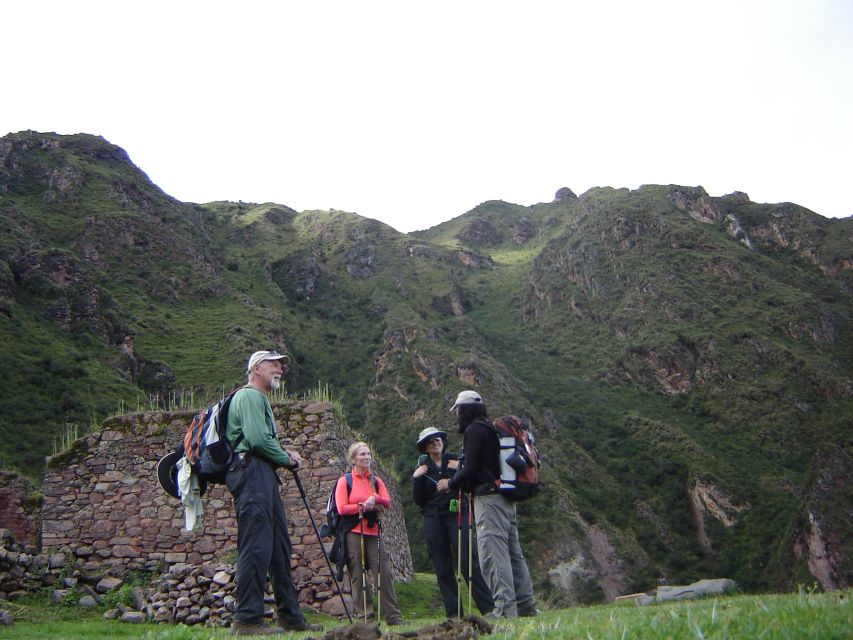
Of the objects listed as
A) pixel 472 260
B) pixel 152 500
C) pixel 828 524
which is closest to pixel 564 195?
pixel 472 260

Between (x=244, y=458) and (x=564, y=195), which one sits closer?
(x=244, y=458)

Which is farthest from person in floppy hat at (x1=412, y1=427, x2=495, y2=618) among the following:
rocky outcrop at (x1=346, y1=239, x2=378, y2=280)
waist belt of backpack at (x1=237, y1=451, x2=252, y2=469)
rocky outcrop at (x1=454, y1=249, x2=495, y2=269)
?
rocky outcrop at (x1=454, y1=249, x2=495, y2=269)

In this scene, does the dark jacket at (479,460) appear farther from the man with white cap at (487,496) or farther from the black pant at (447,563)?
the black pant at (447,563)

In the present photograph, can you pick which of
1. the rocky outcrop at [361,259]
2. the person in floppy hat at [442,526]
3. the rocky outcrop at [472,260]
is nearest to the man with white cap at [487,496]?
the person in floppy hat at [442,526]

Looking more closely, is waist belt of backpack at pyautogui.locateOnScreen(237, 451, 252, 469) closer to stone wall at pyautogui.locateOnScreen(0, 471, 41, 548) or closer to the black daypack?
the black daypack

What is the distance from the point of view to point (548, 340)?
87688mm

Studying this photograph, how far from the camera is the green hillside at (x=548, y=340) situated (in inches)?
1548

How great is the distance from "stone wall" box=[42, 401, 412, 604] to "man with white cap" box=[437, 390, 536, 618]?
5.00 metres

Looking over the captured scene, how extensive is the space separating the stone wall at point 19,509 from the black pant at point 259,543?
7.56m

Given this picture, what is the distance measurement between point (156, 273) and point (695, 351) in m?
54.4

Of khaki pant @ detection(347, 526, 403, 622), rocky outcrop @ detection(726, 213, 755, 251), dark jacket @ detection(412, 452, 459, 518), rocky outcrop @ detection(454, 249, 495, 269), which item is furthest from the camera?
rocky outcrop @ detection(454, 249, 495, 269)

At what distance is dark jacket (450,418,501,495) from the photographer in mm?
6420

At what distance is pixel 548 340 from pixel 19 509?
260 feet

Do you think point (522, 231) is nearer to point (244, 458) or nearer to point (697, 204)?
point (697, 204)
